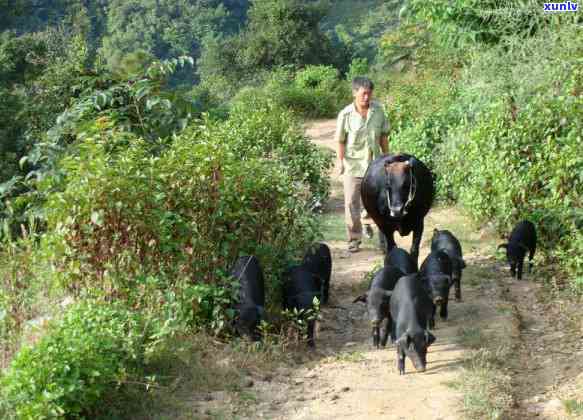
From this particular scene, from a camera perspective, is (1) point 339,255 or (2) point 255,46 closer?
(1) point 339,255

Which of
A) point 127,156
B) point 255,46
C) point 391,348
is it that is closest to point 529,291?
point 391,348

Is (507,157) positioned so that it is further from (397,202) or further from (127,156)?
(127,156)

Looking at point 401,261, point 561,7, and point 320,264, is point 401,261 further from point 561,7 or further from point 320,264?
point 561,7

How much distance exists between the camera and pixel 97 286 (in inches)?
248

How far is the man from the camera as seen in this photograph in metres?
9.43

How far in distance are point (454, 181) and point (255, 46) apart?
22.8 metres

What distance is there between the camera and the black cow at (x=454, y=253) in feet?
25.3

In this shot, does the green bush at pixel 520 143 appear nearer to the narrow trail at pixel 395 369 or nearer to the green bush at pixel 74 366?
the narrow trail at pixel 395 369

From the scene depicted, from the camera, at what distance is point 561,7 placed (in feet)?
37.4

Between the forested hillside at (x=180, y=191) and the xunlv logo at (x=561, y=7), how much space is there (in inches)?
5.4

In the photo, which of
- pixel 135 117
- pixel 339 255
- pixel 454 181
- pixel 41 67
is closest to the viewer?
pixel 135 117

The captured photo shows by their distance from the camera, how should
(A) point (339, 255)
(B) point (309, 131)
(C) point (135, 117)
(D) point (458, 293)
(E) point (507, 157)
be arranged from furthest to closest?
(B) point (309, 131) → (A) point (339, 255) → (E) point (507, 157) → (C) point (135, 117) → (D) point (458, 293)

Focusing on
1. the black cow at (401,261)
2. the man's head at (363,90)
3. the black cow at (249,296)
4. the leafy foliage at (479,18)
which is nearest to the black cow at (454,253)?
the black cow at (401,261)

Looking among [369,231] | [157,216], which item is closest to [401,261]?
[157,216]
